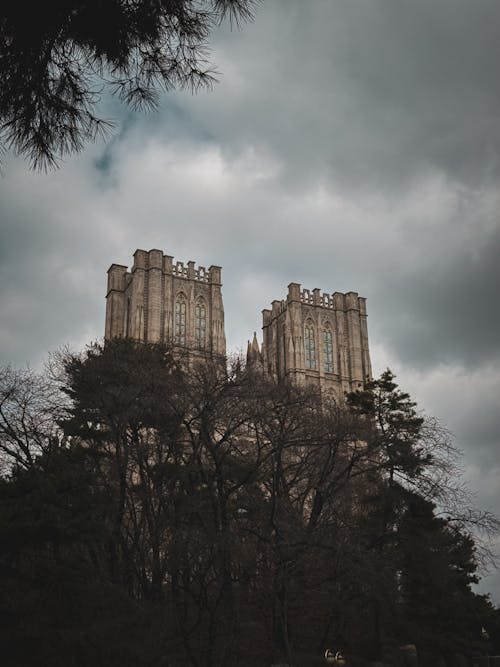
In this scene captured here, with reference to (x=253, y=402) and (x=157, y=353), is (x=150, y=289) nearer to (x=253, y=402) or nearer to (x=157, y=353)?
(x=157, y=353)

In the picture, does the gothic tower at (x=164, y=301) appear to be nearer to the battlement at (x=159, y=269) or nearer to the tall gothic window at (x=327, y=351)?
the battlement at (x=159, y=269)

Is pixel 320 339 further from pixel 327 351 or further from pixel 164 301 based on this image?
pixel 164 301

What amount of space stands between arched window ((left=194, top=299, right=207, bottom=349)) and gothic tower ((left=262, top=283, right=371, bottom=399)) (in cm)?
710

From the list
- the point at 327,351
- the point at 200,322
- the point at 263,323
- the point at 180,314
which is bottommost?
the point at 327,351

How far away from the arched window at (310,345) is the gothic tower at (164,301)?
8.96 metres

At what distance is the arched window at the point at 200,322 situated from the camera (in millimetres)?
63406

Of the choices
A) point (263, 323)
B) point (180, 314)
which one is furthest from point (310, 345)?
point (180, 314)

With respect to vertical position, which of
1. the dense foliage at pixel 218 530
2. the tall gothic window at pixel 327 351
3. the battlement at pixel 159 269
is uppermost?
the battlement at pixel 159 269

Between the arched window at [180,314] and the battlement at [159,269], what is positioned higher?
the battlement at [159,269]

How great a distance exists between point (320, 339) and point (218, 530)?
173 feet

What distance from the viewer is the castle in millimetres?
61750

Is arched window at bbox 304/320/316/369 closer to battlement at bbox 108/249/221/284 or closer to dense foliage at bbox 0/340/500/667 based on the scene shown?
battlement at bbox 108/249/221/284

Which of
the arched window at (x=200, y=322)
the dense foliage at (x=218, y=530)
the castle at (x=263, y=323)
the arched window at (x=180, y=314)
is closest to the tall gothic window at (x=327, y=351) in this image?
the castle at (x=263, y=323)

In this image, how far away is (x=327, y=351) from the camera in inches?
2709
